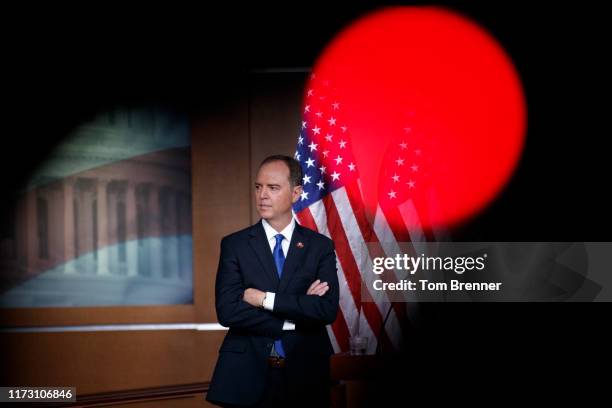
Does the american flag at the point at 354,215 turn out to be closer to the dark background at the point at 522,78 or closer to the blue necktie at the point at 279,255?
the dark background at the point at 522,78

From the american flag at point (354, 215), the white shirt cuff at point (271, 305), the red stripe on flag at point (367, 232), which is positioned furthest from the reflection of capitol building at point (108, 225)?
the white shirt cuff at point (271, 305)

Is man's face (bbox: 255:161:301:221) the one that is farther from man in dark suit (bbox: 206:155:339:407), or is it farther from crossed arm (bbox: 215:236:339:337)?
crossed arm (bbox: 215:236:339:337)

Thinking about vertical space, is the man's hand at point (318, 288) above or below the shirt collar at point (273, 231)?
below

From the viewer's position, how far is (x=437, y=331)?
4.82m

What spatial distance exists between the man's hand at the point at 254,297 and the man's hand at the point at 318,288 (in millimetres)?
194

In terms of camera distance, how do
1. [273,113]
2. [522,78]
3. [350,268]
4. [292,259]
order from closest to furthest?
[292,259]
[350,268]
[522,78]
[273,113]

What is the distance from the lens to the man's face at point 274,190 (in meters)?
2.67

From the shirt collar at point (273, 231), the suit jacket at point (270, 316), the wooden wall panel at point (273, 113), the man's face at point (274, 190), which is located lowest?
the suit jacket at point (270, 316)

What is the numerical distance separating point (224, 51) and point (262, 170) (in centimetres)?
276

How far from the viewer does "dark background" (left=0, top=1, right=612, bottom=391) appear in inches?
200

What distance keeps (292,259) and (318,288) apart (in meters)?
0.15

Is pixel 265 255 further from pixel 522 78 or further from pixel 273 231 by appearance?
pixel 522 78

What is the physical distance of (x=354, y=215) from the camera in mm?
4758


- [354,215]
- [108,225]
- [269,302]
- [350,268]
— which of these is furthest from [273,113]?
[269,302]
